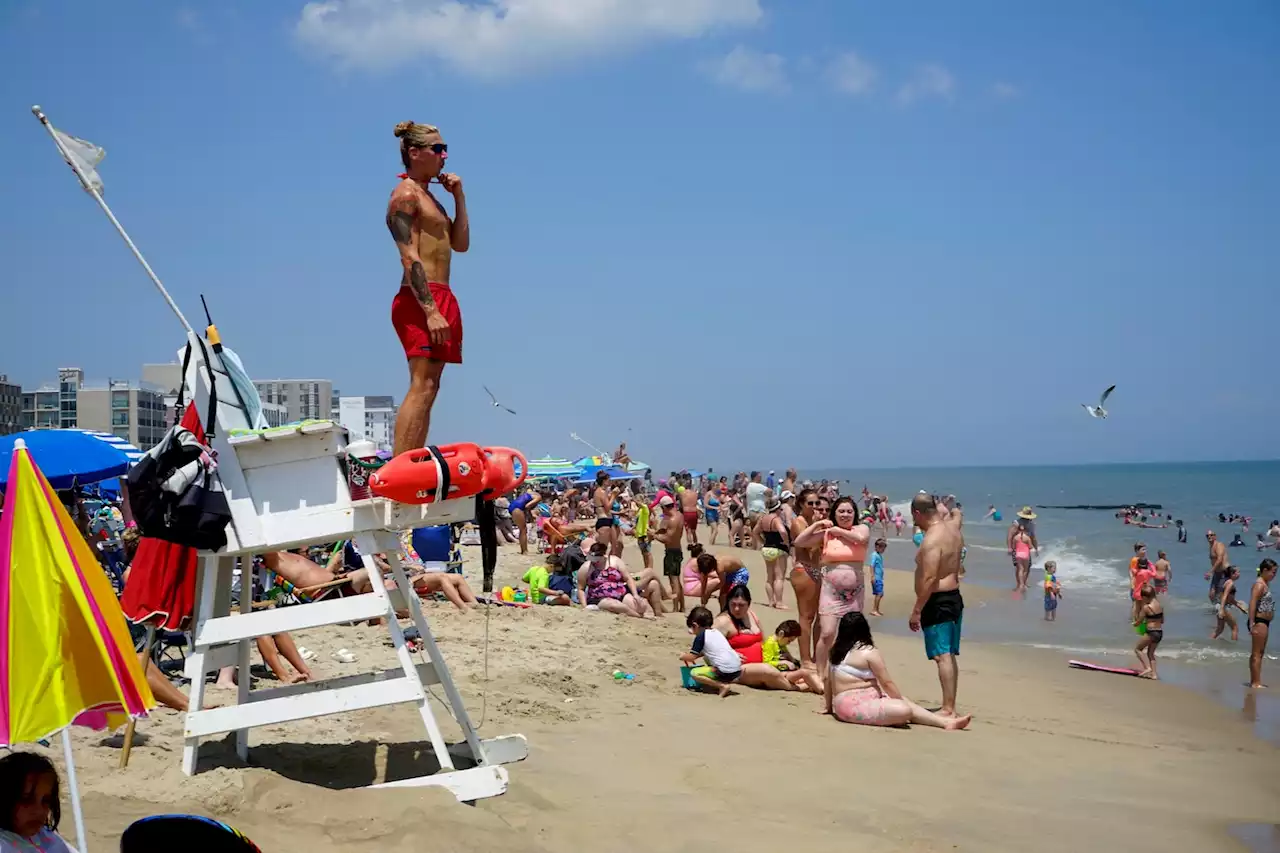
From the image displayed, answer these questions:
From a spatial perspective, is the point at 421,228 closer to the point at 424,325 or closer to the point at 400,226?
the point at 400,226

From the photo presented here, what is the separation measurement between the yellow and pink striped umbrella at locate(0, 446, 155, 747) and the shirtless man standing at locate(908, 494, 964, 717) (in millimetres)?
5907

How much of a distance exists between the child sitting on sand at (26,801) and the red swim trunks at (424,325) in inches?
92.4

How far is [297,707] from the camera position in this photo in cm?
465

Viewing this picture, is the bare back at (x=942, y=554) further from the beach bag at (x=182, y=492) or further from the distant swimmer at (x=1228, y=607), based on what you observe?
the distant swimmer at (x=1228, y=607)

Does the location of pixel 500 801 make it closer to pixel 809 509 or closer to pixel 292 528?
pixel 292 528

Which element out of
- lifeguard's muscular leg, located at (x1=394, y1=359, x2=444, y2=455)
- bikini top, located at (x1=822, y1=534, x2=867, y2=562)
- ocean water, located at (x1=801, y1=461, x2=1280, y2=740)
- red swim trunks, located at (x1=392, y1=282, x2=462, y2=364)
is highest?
red swim trunks, located at (x1=392, y1=282, x2=462, y2=364)

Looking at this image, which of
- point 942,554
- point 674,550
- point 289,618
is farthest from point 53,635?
point 674,550

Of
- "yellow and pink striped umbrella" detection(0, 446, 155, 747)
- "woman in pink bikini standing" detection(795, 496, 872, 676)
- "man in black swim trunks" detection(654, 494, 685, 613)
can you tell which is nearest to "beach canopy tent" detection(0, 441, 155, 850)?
"yellow and pink striped umbrella" detection(0, 446, 155, 747)

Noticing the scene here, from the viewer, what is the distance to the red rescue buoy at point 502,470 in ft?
16.2

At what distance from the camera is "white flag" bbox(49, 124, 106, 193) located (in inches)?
198

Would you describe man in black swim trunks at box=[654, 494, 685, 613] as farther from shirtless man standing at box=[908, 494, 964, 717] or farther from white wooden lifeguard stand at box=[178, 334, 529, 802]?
white wooden lifeguard stand at box=[178, 334, 529, 802]

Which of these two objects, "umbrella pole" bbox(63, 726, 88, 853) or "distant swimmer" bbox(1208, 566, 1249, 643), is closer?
"umbrella pole" bbox(63, 726, 88, 853)

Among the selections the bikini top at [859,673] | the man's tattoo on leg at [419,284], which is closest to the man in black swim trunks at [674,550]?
the bikini top at [859,673]

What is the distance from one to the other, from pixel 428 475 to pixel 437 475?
4 centimetres
